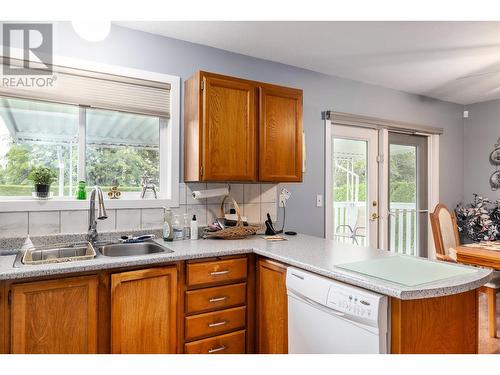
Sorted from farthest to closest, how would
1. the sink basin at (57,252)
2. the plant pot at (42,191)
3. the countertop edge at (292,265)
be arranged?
the plant pot at (42,191) < the sink basin at (57,252) < the countertop edge at (292,265)

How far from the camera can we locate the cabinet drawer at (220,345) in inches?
79.8

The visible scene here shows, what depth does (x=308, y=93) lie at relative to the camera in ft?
10.9

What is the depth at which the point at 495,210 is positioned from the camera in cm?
412

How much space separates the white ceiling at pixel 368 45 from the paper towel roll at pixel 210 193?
1150 millimetres

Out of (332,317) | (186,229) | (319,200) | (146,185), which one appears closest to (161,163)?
(146,185)

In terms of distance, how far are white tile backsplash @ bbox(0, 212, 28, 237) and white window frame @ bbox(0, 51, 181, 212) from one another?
33 mm

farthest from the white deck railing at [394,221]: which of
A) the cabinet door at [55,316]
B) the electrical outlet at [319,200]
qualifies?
the cabinet door at [55,316]

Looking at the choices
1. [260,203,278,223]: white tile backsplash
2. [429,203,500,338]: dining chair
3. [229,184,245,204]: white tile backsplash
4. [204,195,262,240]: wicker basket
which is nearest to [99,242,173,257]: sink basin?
[204,195,262,240]: wicker basket

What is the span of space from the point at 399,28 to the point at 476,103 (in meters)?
2.75

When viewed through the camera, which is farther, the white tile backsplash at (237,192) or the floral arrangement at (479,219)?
the floral arrangement at (479,219)

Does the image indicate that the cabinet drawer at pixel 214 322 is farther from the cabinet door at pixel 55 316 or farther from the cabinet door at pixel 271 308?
the cabinet door at pixel 55 316
